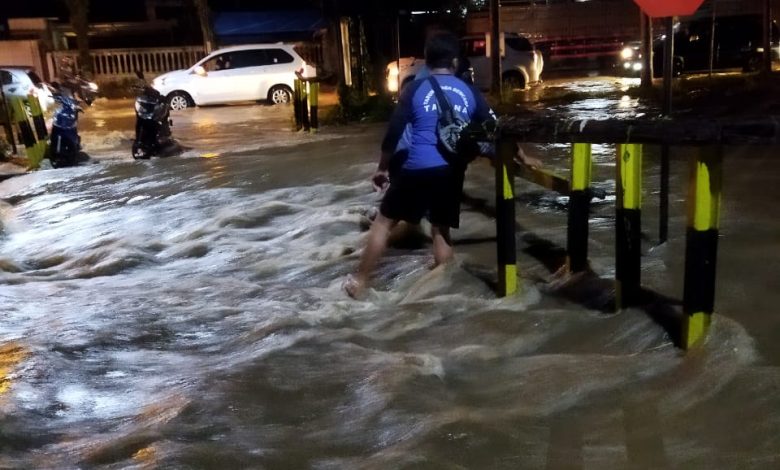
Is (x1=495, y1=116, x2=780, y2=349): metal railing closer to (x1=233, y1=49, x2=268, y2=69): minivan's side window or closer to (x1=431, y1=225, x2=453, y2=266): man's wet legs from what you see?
(x1=431, y1=225, x2=453, y2=266): man's wet legs

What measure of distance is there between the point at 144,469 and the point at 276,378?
→ 3.23 feet

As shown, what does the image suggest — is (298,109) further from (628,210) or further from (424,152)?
(628,210)

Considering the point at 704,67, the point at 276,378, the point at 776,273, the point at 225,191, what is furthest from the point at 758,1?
the point at 276,378

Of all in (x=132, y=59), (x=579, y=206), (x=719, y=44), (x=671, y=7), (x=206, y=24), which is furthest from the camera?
(x=132, y=59)

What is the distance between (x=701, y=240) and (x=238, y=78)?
62.9 ft

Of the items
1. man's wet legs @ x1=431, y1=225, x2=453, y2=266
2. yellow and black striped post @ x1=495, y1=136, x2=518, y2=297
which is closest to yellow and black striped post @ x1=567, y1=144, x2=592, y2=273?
yellow and black striped post @ x1=495, y1=136, x2=518, y2=297

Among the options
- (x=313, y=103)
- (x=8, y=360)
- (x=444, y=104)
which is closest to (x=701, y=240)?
(x=444, y=104)

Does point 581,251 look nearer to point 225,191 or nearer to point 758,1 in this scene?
point 225,191

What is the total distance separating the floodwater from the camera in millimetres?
3350

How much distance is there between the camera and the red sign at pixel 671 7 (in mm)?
4707

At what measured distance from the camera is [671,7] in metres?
4.76

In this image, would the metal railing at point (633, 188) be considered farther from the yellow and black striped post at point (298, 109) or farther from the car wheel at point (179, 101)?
the car wheel at point (179, 101)

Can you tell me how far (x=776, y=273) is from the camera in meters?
4.96

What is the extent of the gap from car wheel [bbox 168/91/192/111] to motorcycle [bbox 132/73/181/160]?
8.85m
